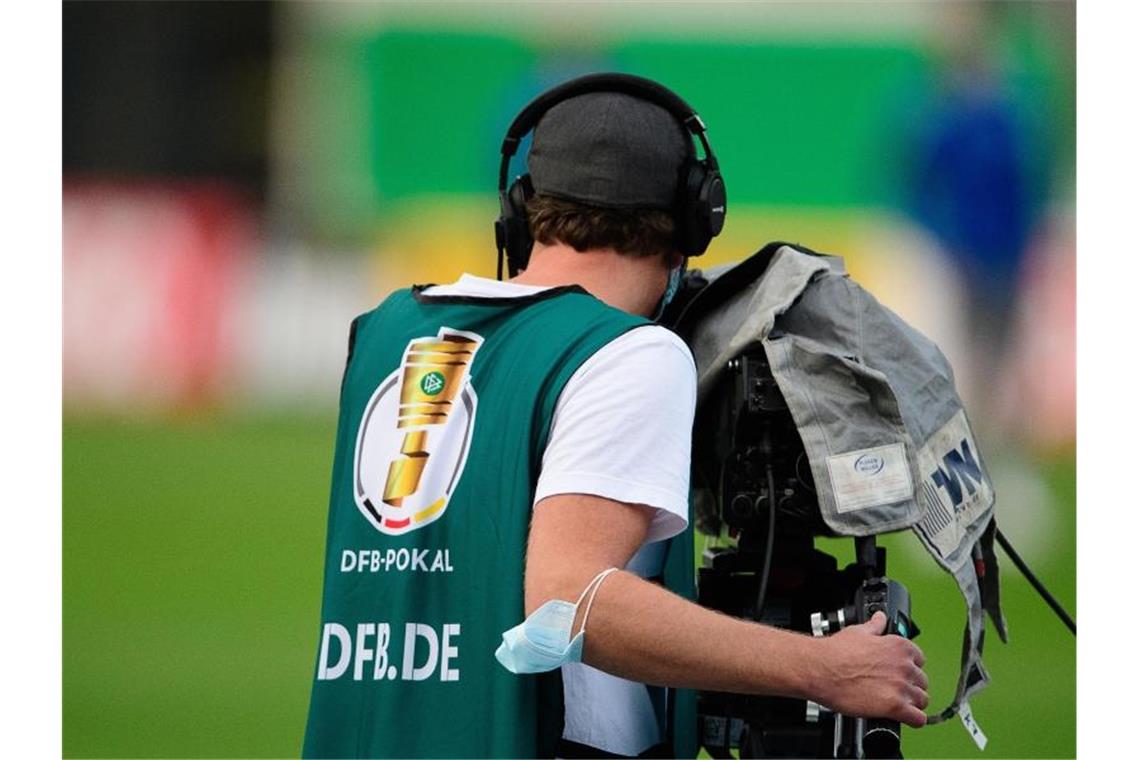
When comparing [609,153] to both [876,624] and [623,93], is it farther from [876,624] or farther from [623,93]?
[876,624]

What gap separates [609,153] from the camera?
163cm

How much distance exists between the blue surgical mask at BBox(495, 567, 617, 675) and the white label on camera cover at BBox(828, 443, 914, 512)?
30 cm

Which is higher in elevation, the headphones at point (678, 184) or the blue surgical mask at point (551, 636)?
the headphones at point (678, 184)

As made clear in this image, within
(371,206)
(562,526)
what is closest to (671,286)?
(562,526)

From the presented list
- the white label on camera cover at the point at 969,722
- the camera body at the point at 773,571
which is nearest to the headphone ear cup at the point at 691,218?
the camera body at the point at 773,571

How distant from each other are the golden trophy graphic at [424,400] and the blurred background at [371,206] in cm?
376

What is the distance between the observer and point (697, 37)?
5.67 meters

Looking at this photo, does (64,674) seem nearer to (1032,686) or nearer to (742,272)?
(1032,686)

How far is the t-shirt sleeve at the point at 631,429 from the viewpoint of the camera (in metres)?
1.38

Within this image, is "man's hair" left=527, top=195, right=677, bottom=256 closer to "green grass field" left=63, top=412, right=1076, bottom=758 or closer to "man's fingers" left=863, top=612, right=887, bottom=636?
"man's fingers" left=863, top=612, right=887, bottom=636

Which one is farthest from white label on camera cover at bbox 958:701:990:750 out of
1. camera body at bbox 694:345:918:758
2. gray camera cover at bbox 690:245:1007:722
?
camera body at bbox 694:345:918:758

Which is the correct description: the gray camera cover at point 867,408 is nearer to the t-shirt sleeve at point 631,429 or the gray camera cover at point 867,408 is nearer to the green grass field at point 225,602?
the t-shirt sleeve at point 631,429

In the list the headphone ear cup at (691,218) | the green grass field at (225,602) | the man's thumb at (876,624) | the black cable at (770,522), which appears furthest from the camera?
the green grass field at (225,602)

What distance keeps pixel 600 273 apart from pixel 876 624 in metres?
0.51
